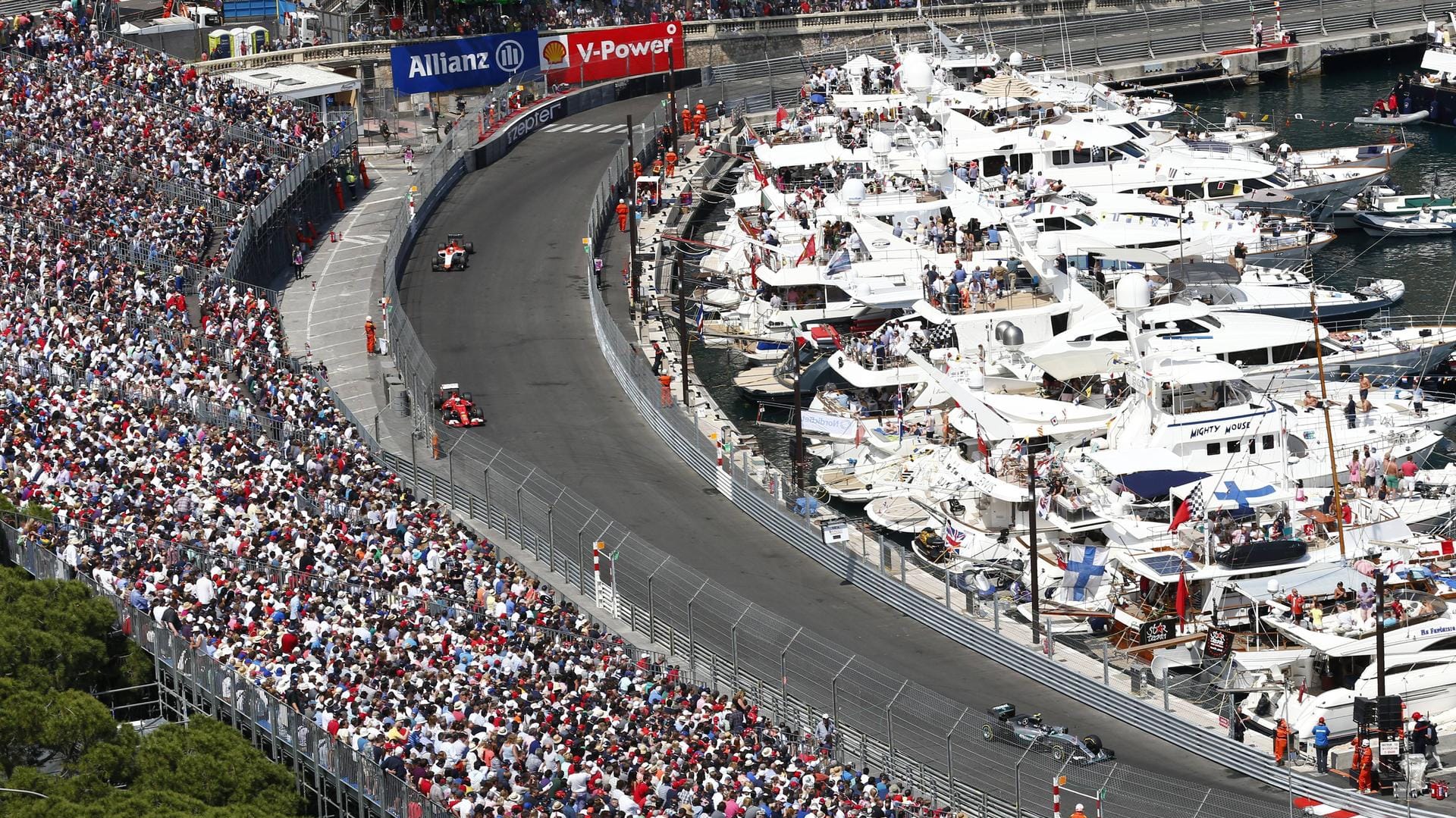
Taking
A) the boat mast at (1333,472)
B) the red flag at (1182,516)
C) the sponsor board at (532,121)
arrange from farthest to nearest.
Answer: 1. the sponsor board at (532,121)
2. the red flag at (1182,516)
3. the boat mast at (1333,472)

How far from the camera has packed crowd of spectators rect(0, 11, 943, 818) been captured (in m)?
48.4

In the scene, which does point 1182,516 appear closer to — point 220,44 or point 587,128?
point 587,128

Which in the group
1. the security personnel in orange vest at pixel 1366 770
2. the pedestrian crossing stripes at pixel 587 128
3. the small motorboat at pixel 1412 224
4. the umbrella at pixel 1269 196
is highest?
the pedestrian crossing stripes at pixel 587 128

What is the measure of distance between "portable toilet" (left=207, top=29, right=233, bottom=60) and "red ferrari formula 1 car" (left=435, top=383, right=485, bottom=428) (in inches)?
1579

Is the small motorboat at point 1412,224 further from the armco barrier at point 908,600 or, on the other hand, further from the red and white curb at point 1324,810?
the red and white curb at point 1324,810

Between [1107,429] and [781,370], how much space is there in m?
14.4

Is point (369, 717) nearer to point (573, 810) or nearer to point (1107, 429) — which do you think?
point (573, 810)

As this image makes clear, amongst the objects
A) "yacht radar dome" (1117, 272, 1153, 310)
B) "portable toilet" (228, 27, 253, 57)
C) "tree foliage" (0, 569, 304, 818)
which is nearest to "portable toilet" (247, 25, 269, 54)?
"portable toilet" (228, 27, 253, 57)

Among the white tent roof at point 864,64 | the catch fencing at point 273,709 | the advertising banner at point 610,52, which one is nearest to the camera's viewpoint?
the catch fencing at point 273,709

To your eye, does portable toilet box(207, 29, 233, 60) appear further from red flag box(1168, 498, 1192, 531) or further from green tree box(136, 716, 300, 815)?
green tree box(136, 716, 300, 815)

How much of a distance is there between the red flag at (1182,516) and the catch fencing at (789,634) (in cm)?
481

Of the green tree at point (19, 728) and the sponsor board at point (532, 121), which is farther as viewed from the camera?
the sponsor board at point (532, 121)

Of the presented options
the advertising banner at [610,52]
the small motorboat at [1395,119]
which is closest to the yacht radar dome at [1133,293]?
the small motorboat at [1395,119]

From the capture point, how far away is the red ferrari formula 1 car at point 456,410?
75.3 metres
